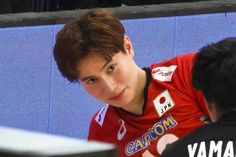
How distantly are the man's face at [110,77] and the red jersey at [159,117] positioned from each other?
0.09m

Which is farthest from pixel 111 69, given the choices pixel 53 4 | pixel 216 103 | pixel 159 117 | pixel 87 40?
pixel 53 4

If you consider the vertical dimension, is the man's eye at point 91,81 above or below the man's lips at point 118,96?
above

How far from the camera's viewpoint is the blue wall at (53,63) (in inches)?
158

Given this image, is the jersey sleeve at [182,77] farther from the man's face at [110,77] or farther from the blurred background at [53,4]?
the blurred background at [53,4]

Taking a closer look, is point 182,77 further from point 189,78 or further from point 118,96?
point 118,96

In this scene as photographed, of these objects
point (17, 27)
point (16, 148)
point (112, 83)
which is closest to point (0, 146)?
point (16, 148)

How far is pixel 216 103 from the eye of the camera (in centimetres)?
163

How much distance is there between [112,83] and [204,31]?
256 cm

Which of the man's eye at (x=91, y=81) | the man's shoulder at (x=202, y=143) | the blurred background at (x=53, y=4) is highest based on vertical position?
the man's shoulder at (x=202, y=143)

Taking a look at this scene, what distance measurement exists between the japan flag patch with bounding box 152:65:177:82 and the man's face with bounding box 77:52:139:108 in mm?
104

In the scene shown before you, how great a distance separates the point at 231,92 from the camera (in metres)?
1.60

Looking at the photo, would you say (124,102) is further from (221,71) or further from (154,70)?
(221,71)

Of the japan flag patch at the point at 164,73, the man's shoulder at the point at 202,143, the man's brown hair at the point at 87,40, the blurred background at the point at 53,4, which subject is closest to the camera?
the man's shoulder at the point at 202,143

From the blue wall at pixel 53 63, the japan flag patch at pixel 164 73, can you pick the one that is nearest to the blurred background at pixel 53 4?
the blue wall at pixel 53 63
